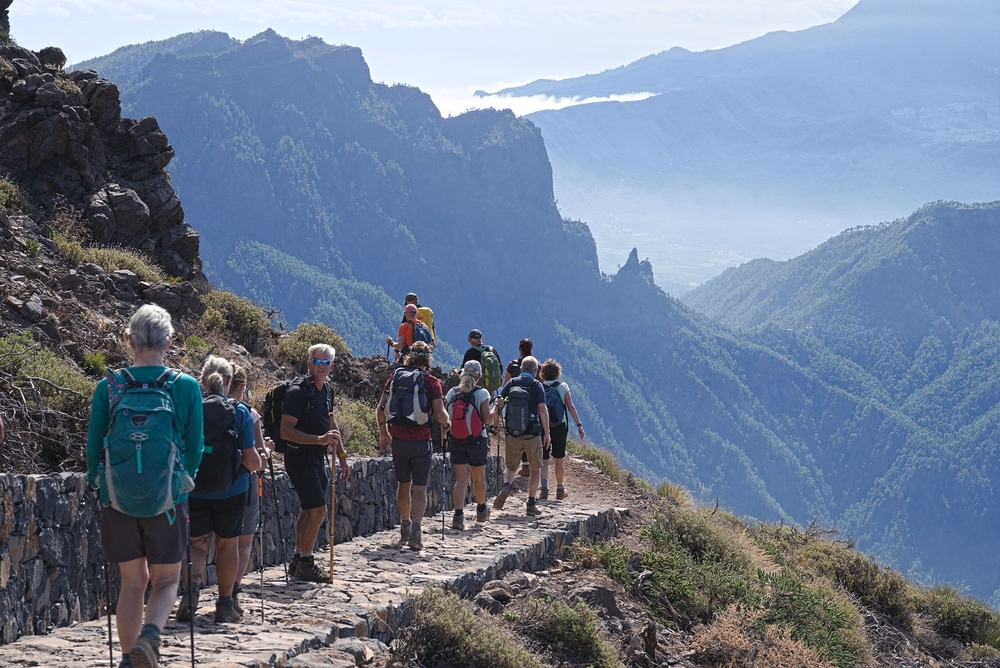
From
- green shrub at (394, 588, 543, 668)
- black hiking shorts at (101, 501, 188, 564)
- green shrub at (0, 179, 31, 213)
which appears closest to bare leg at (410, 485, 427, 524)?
green shrub at (394, 588, 543, 668)

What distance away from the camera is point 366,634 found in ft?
22.8

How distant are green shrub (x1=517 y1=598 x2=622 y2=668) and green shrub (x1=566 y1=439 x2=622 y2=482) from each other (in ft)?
33.5

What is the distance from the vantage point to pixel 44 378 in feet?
28.0

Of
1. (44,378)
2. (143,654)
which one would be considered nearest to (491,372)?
(44,378)

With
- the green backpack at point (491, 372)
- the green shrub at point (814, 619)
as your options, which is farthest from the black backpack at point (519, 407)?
the green shrub at point (814, 619)

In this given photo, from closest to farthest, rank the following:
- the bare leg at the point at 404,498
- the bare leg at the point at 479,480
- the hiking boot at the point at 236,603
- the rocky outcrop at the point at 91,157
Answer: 1. the hiking boot at the point at 236,603
2. the bare leg at the point at 404,498
3. the bare leg at the point at 479,480
4. the rocky outcrop at the point at 91,157

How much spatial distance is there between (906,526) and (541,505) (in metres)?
185

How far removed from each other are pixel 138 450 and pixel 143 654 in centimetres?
96

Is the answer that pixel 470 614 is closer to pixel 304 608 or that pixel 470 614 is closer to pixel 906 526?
pixel 304 608

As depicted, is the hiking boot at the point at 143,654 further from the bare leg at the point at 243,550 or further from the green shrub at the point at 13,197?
the green shrub at the point at 13,197

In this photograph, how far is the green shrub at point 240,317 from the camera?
1612 centimetres

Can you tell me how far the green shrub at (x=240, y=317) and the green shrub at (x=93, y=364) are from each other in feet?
17.1

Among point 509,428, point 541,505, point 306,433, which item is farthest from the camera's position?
point 541,505

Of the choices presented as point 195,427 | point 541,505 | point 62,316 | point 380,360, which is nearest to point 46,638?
point 195,427
